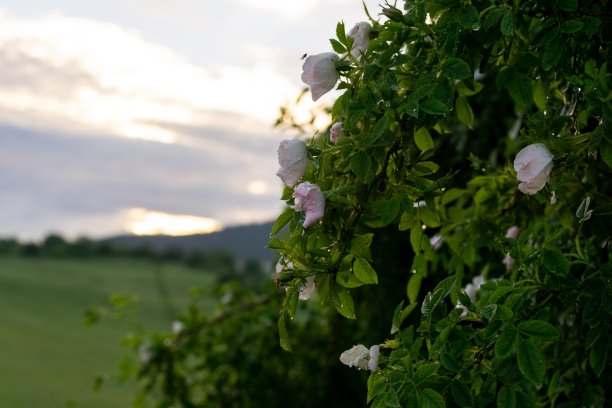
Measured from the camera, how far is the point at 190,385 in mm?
3568

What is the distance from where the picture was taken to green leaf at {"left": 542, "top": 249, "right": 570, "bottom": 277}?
1157 millimetres

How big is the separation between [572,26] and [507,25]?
15 centimetres

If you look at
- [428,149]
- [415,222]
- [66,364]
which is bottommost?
[66,364]

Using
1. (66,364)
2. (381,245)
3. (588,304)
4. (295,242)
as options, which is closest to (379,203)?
(295,242)

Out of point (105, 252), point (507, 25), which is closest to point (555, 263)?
point (507, 25)

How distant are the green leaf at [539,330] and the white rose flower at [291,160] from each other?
0.41m

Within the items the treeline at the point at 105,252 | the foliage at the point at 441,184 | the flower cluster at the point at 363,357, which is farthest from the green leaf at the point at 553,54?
the treeline at the point at 105,252

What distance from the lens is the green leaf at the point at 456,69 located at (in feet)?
3.79

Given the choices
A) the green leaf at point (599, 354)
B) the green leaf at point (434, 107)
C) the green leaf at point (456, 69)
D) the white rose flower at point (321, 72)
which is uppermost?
the white rose flower at point (321, 72)

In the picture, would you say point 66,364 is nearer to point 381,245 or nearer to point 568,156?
point 381,245

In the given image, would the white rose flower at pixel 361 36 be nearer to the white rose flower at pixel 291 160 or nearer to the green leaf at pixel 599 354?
the white rose flower at pixel 291 160

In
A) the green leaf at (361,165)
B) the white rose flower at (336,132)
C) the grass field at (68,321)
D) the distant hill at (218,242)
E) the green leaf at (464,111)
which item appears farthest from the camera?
the distant hill at (218,242)

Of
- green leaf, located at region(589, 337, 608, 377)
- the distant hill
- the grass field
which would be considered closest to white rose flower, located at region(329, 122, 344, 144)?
green leaf, located at region(589, 337, 608, 377)

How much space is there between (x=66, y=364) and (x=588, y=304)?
6572mm
